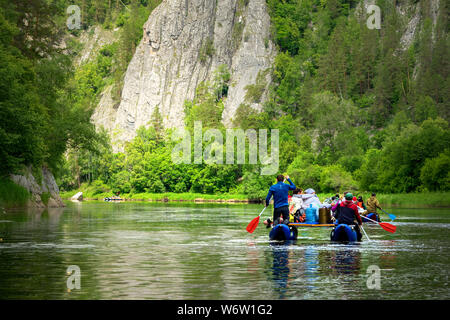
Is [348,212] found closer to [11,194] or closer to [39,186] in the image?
[11,194]

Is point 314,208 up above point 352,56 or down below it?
below

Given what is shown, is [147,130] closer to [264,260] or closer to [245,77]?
[245,77]

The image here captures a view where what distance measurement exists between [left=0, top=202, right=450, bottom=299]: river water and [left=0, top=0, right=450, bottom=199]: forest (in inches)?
1076

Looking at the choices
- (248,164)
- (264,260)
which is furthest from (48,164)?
(248,164)

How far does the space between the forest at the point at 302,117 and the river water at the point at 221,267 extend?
89.7 feet

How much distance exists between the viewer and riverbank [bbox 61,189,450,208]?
87500mm

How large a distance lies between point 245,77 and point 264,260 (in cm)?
17372

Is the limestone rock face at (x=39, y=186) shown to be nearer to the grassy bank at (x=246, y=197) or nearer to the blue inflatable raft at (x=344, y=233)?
the blue inflatable raft at (x=344, y=233)

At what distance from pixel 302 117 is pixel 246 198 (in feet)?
139

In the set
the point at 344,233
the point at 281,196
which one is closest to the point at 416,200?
the point at 344,233

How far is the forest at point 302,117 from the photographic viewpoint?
74938mm

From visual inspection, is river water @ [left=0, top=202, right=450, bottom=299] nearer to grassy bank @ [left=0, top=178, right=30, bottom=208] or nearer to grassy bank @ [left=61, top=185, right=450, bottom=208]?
grassy bank @ [left=0, top=178, right=30, bottom=208]

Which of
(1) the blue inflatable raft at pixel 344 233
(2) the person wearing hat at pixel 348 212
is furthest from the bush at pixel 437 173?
(2) the person wearing hat at pixel 348 212

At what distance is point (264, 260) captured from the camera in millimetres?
23219
